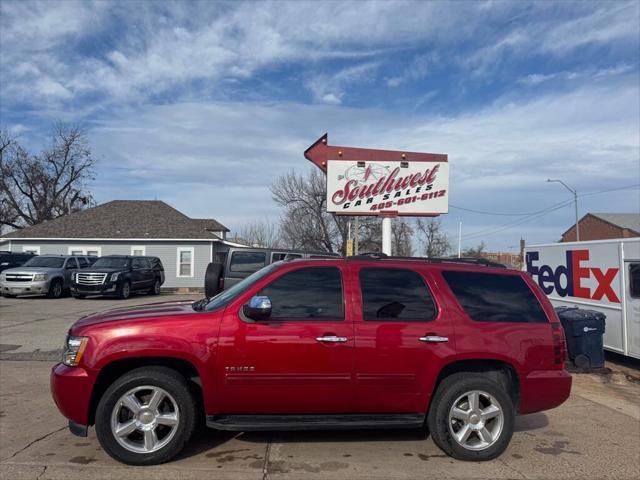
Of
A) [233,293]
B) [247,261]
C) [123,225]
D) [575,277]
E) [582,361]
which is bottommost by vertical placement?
[582,361]

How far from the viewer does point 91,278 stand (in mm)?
20547

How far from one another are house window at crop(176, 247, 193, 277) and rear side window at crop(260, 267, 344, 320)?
27887mm

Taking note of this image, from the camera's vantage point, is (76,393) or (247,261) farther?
(247,261)

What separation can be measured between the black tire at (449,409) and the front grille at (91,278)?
18.1 m

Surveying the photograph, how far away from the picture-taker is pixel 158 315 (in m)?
4.76

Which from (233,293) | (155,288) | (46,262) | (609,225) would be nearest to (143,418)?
(233,293)

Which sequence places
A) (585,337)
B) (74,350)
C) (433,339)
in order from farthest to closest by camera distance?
(585,337) < (433,339) < (74,350)

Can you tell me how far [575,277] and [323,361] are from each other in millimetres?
8338

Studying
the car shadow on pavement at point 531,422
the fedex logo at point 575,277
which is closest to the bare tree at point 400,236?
the fedex logo at point 575,277

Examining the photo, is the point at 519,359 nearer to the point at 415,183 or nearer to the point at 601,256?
the point at 601,256

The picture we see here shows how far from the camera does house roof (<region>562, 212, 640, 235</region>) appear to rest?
190 feet

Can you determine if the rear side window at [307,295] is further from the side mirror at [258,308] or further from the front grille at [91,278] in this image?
the front grille at [91,278]

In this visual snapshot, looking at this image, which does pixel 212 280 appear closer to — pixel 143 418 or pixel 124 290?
pixel 143 418

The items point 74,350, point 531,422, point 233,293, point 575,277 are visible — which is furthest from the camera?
point 575,277
